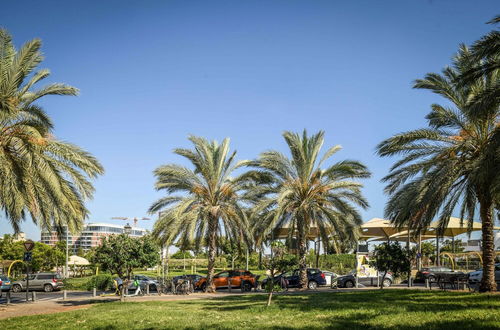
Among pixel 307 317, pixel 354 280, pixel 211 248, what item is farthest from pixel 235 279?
pixel 307 317

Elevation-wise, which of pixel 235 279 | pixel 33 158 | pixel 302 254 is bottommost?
pixel 235 279

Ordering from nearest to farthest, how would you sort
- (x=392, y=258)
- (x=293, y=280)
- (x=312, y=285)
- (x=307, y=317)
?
(x=307, y=317), (x=392, y=258), (x=293, y=280), (x=312, y=285)

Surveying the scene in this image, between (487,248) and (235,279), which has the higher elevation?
(487,248)

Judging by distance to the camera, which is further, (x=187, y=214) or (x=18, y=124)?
(x=187, y=214)

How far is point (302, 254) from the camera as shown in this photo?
89.6ft

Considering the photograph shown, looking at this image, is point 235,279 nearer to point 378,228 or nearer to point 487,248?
point 378,228

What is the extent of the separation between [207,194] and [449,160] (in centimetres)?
1476

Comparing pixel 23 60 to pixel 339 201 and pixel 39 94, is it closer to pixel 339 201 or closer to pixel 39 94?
pixel 39 94

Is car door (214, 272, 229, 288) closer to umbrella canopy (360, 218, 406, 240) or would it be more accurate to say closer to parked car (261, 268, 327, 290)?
parked car (261, 268, 327, 290)

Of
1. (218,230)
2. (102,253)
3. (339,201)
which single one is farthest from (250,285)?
(102,253)

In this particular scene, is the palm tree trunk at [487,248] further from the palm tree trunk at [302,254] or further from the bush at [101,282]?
the bush at [101,282]

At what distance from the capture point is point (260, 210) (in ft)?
86.1

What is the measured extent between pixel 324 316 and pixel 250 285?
57.3ft

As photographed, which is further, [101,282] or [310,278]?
[101,282]
